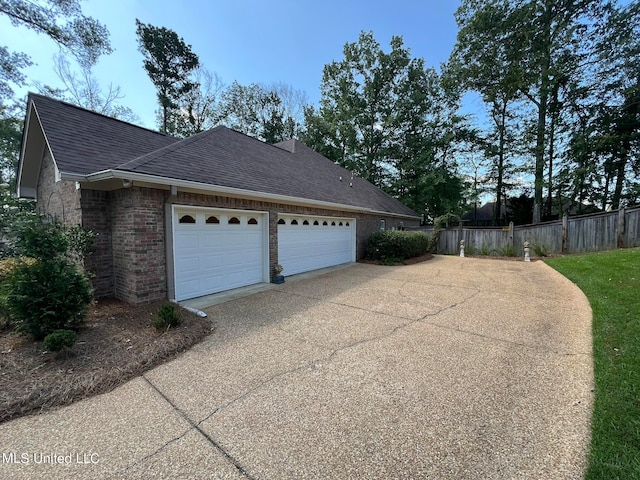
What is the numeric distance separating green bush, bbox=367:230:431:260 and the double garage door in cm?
343

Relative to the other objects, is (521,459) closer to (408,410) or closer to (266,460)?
(408,410)

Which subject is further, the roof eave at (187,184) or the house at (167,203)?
the house at (167,203)

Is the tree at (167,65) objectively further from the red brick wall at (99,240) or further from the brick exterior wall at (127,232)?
the red brick wall at (99,240)

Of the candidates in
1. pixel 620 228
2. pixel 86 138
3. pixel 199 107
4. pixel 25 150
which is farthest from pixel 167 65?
pixel 620 228

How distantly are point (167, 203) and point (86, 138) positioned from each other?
3.23m

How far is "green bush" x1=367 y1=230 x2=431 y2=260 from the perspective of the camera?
12.4m

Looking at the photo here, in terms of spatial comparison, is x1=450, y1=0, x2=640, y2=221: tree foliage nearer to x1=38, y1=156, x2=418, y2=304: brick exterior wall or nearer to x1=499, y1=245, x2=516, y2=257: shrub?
x1=499, y1=245, x2=516, y2=257: shrub

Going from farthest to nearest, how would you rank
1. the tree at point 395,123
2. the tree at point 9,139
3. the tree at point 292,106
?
the tree at point 292,106 < the tree at point 395,123 < the tree at point 9,139

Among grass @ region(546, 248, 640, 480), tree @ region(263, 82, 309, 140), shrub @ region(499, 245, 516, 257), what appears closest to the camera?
grass @ region(546, 248, 640, 480)

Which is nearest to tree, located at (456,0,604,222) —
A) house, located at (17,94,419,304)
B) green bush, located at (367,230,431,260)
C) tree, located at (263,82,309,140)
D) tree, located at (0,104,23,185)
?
green bush, located at (367,230,431,260)

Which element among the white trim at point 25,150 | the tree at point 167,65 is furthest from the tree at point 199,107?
the white trim at point 25,150

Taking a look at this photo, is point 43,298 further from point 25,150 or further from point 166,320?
point 25,150

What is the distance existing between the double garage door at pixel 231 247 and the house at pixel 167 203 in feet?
0.08

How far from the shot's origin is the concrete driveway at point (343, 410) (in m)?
1.95
